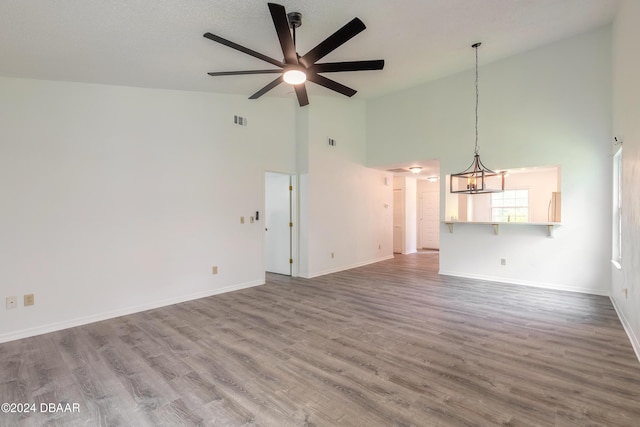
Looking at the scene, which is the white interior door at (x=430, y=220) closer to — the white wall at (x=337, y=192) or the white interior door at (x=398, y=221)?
the white interior door at (x=398, y=221)

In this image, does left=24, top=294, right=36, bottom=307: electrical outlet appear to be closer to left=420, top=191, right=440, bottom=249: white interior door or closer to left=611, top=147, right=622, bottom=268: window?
left=611, top=147, right=622, bottom=268: window

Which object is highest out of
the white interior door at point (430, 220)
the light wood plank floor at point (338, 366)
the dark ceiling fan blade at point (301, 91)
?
the dark ceiling fan blade at point (301, 91)

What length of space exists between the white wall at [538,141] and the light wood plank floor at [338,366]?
96 centimetres

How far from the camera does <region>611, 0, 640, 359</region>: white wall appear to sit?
285 cm

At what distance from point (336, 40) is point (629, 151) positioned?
3180 millimetres

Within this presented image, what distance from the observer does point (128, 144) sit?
158 inches

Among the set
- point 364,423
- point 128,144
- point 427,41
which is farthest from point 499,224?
point 128,144

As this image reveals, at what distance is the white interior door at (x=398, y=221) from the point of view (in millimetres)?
9587

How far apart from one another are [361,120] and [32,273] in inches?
244

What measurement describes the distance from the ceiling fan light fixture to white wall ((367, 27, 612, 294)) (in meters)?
3.24

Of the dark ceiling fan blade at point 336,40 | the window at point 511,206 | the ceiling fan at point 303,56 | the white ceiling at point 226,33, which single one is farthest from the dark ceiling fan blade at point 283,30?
the window at point 511,206

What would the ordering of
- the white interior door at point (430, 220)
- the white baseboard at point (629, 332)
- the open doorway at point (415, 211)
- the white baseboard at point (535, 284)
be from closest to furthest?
the white baseboard at point (629, 332)
the white baseboard at point (535, 284)
the open doorway at point (415, 211)
the white interior door at point (430, 220)

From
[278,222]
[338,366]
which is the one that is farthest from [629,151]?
[278,222]

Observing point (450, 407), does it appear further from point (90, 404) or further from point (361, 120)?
point (361, 120)
